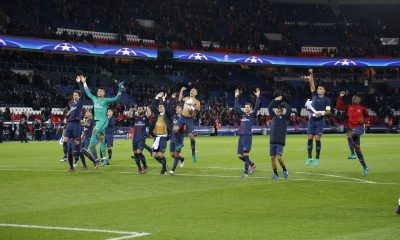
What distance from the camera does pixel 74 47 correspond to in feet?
189

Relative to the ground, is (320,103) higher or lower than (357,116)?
higher

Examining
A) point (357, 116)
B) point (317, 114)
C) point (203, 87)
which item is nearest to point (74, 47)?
point (203, 87)

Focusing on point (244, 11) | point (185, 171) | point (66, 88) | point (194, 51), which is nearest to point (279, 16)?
point (244, 11)

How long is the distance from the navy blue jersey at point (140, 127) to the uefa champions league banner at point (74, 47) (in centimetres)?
3448

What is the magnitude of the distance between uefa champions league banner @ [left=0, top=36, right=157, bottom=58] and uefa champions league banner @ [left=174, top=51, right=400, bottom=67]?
454 cm

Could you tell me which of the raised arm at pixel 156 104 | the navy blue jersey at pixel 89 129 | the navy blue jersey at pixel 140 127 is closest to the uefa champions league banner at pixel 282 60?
the navy blue jersey at pixel 89 129

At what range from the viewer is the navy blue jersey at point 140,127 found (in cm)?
2114

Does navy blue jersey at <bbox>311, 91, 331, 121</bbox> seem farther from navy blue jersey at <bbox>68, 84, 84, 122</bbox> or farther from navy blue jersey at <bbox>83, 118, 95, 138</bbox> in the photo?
navy blue jersey at <bbox>68, 84, 84, 122</bbox>

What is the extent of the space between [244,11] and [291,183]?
62390 mm

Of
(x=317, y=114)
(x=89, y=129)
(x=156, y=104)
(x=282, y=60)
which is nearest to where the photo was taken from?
(x=156, y=104)

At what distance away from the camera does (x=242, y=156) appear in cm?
2000

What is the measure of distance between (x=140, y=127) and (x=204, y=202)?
764cm

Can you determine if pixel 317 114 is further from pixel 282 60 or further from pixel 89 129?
pixel 282 60

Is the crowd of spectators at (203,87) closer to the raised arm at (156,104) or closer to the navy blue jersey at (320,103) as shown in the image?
the navy blue jersey at (320,103)
